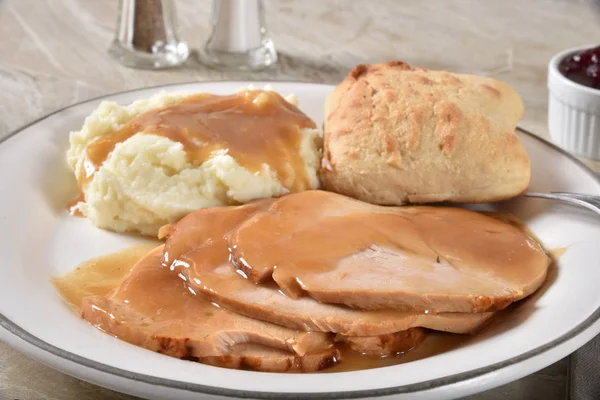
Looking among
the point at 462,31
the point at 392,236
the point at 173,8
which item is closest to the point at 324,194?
the point at 392,236

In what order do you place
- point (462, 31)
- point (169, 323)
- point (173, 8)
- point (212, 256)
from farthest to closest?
1. point (462, 31)
2. point (173, 8)
3. point (212, 256)
4. point (169, 323)

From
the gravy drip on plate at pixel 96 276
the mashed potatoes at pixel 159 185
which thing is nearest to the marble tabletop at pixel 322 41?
the mashed potatoes at pixel 159 185

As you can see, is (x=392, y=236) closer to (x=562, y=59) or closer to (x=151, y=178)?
(x=151, y=178)

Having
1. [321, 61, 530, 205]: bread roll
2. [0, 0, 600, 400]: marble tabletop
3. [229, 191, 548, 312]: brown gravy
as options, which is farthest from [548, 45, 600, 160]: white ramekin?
[229, 191, 548, 312]: brown gravy

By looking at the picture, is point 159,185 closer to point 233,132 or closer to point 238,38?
point 233,132

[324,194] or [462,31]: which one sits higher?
[324,194]

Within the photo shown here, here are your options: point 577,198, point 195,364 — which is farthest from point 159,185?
point 577,198

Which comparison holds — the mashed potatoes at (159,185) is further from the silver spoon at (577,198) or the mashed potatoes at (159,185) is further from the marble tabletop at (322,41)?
the marble tabletop at (322,41)
